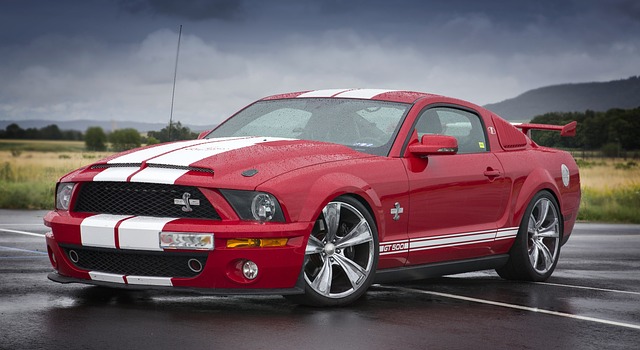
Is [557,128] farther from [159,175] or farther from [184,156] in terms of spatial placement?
[159,175]

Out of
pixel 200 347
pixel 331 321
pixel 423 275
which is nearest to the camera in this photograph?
pixel 200 347

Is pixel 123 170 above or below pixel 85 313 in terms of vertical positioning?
above

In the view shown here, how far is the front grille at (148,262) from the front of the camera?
6.76 metres

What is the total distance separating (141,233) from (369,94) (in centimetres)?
257

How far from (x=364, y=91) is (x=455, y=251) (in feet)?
4.67

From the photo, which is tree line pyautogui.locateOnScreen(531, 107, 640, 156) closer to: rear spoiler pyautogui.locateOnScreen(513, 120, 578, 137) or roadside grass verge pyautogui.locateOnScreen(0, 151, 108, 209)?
roadside grass verge pyautogui.locateOnScreen(0, 151, 108, 209)

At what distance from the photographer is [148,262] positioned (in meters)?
6.84

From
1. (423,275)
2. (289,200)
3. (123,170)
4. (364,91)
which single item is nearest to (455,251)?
(423,275)

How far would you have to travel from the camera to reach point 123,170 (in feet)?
23.3

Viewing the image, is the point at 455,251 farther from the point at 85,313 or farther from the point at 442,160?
the point at 85,313

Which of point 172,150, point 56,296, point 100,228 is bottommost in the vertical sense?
point 56,296

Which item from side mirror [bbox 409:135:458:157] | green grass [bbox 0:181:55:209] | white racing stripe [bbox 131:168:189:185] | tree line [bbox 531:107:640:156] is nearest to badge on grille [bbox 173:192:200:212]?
white racing stripe [bbox 131:168:189:185]

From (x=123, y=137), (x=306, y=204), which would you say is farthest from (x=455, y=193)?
(x=123, y=137)

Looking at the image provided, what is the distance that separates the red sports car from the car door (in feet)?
0.04
